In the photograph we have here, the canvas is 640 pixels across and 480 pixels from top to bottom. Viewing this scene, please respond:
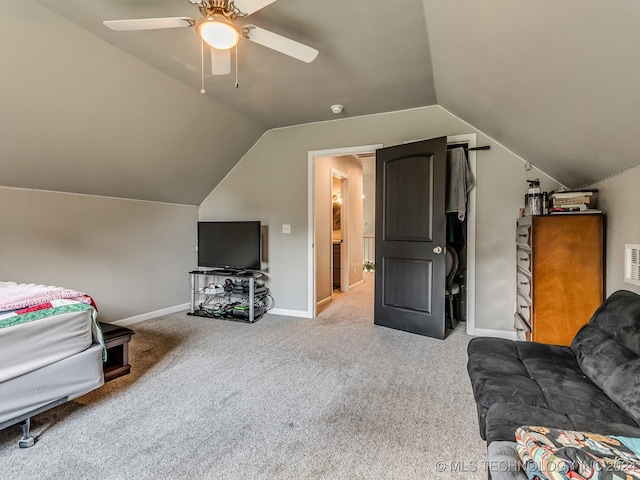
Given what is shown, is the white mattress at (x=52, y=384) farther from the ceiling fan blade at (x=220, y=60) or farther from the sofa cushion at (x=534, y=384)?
the sofa cushion at (x=534, y=384)

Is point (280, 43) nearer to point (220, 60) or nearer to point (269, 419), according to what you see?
point (220, 60)

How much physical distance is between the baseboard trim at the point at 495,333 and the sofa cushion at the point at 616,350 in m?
1.63

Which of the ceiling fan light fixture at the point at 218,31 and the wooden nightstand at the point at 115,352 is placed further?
the wooden nightstand at the point at 115,352

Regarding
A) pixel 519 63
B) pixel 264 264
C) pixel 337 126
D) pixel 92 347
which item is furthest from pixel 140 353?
pixel 519 63

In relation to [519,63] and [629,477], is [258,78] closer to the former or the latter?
[519,63]

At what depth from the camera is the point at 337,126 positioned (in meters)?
3.90

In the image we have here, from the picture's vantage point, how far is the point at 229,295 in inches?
168

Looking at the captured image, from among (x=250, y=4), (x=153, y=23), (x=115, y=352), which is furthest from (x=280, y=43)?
(x=115, y=352)

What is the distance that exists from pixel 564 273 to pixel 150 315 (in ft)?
14.1

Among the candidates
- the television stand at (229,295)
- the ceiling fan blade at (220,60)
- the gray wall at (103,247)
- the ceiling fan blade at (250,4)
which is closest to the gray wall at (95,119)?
the gray wall at (103,247)

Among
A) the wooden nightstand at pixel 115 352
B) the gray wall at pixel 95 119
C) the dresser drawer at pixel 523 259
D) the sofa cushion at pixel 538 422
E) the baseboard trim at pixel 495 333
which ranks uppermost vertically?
the gray wall at pixel 95 119

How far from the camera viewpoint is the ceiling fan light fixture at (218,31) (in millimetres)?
1649

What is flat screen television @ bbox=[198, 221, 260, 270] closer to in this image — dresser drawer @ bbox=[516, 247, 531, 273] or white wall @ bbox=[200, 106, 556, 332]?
white wall @ bbox=[200, 106, 556, 332]

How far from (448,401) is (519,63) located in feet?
6.68
